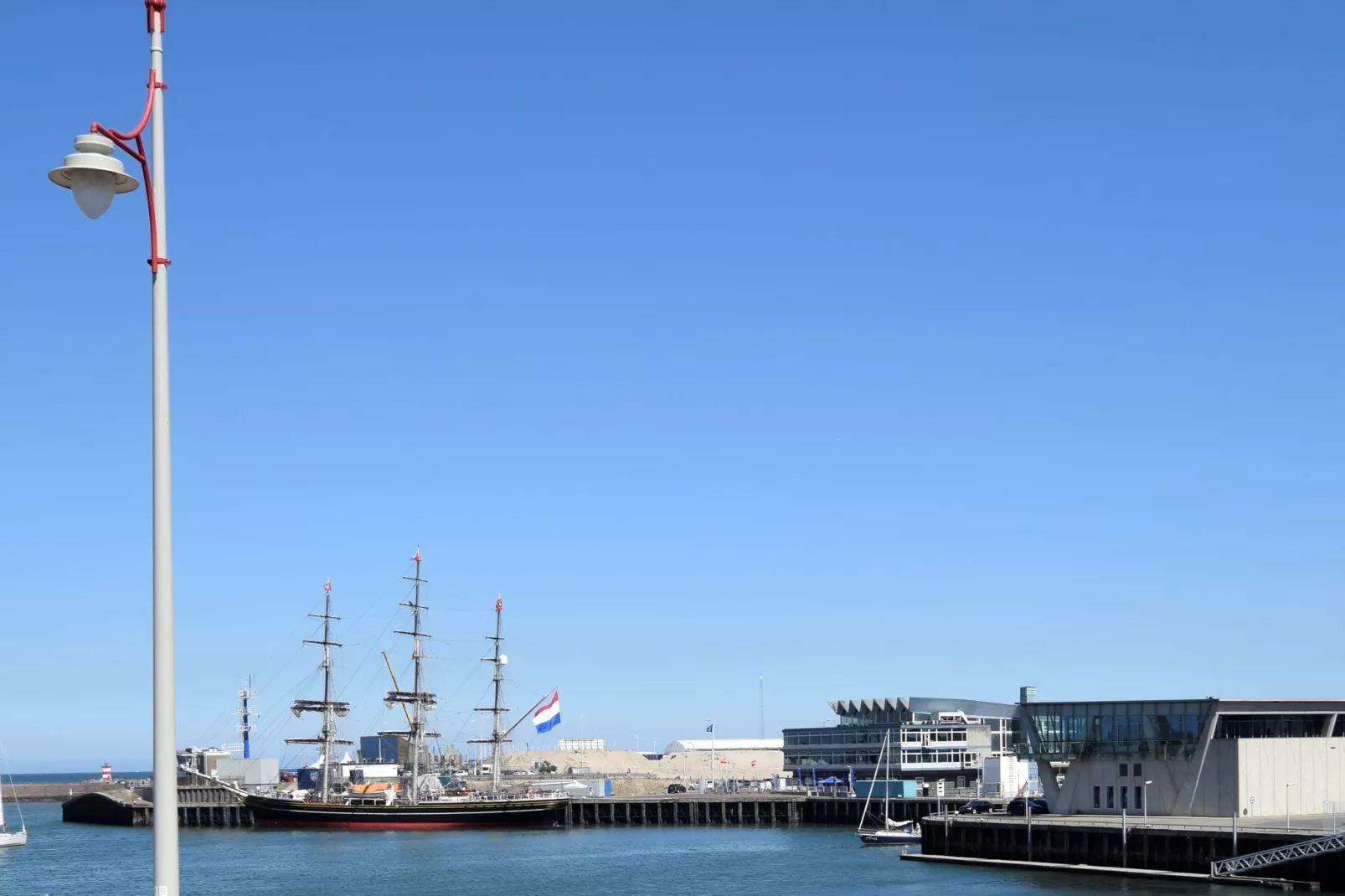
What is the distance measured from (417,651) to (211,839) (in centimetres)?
3558

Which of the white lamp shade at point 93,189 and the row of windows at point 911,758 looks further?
the row of windows at point 911,758

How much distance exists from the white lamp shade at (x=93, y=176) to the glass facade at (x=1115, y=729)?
67262mm

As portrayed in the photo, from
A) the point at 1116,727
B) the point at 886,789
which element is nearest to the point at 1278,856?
the point at 1116,727

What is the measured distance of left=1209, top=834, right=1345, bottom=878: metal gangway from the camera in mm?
58906

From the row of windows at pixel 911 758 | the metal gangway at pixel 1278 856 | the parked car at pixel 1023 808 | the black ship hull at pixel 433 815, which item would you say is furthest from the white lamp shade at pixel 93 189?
the row of windows at pixel 911 758

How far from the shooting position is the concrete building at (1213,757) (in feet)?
228

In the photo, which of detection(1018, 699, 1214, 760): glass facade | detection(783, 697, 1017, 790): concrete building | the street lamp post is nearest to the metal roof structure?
detection(783, 697, 1017, 790): concrete building

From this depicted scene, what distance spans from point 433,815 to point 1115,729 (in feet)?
251

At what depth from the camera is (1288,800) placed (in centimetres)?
6938

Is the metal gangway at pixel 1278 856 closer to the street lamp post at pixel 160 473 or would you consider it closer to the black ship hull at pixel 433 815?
the street lamp post at pixel 160 473

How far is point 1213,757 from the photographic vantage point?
2763 inches

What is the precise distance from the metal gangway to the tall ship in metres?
82.3

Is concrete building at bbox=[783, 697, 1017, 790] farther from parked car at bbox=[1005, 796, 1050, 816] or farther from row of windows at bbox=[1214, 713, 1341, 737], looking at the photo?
row of windows at bbox=[1214, 713, 1341, 737]

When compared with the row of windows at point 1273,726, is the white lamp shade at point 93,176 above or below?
above
